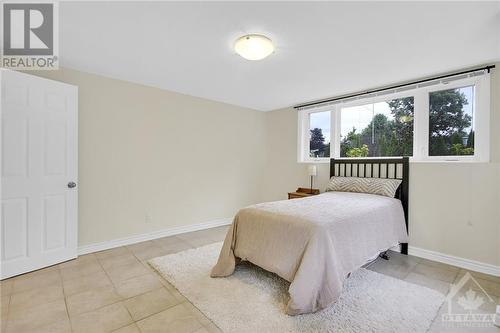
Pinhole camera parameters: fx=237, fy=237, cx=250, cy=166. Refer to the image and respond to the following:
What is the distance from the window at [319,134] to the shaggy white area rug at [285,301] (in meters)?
2.26

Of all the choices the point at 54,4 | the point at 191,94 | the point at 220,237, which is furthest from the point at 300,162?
the point at 54,4

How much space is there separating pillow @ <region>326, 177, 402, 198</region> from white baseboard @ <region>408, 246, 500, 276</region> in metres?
0.80

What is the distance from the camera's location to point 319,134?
4398mm

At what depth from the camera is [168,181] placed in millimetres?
3803

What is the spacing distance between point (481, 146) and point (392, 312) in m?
2.20

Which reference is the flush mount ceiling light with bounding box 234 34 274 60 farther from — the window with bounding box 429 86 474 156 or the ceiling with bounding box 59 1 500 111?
the window with bounding box 429 86 474 156

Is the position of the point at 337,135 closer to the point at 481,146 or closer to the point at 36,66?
the point at 481,146

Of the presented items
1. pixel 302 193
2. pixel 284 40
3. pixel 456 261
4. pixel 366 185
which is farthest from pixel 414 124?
pixel 284 40

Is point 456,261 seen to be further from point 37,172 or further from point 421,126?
point 37,172

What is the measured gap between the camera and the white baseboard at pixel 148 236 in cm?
305

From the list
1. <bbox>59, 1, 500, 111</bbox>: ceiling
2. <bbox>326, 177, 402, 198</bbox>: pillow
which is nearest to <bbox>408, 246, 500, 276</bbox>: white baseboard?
<bbox>326, 177, 402, 198</bbox>: pillow

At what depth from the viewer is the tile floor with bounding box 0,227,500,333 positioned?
171cm

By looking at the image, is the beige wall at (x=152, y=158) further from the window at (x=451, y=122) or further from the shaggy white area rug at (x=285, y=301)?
the window at (x=451, y=122)

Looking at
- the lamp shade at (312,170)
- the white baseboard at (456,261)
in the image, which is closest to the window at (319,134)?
the lamp shade at (312,170)
